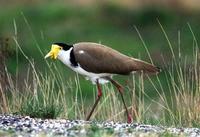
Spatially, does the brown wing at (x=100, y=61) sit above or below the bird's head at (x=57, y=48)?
below

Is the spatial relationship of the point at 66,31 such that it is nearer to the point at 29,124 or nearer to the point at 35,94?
the point at 35,94

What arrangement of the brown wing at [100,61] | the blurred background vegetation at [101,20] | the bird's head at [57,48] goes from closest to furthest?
the brown wing at [100,61] < the bird's head at [57,48] < the blurred background vegetation at [101,20]

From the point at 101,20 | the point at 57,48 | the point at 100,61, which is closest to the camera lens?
the point at 100,61

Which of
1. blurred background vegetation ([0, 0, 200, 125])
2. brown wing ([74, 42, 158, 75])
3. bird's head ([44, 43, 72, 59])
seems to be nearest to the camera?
brown wing ([74, 42, 158, 75])

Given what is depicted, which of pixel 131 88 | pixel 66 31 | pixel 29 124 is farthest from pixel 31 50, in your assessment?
pixel 29 124

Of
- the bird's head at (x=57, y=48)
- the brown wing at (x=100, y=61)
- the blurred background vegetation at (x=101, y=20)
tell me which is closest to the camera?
the brown wing at (x=100, y=61)

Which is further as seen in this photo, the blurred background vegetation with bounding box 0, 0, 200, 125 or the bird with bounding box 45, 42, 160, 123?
the blurred background vegetation with bounding box 0, 0, 200, 125

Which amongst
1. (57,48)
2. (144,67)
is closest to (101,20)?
(57,48)

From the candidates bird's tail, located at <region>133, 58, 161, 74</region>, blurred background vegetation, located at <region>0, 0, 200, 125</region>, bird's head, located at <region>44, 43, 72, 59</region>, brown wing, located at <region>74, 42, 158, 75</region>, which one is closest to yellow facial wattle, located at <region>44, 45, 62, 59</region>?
bird's head, located at <region>44, 43, 72, 59</region>

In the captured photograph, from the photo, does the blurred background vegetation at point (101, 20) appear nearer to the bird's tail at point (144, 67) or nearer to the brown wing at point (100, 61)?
the bird's tail at point (144, 67)

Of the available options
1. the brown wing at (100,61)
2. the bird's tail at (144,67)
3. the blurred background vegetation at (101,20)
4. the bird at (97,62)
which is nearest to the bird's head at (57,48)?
the bird at (97,62)

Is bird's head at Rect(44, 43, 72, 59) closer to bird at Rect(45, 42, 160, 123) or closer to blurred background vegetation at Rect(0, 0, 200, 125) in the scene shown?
bird at Rect(45, 42, 160, 123)

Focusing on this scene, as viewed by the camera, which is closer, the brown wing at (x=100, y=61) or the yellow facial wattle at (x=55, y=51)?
the brown wing at (x=100, y=61)

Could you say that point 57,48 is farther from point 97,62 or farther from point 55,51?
point 97,62
